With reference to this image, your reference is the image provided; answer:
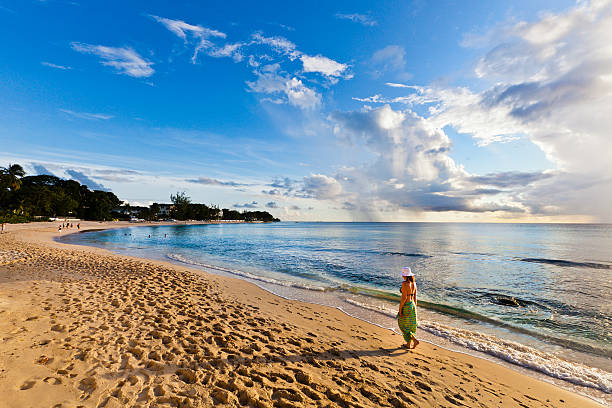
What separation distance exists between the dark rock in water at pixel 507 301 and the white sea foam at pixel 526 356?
16.6 feet

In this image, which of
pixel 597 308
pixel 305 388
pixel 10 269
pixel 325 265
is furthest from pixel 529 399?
pixel 10 269

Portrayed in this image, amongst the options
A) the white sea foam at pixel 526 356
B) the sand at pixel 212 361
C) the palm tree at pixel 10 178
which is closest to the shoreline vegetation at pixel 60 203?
the palm tree at pixel 10 178

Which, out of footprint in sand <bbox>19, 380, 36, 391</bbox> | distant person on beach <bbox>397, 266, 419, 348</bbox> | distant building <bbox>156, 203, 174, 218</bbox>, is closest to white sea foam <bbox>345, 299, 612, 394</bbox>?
distant person on beach <bbox>397, 266, 419, 348</bbox>

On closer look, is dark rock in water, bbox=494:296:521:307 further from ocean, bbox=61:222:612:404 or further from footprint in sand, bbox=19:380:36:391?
footprint in sand, bbox=19:380:36:391

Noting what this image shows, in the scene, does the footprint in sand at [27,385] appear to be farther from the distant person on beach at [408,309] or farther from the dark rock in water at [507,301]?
the dark rock in water at [507,301]

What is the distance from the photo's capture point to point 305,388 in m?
4.10

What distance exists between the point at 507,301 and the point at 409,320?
9279 millimetres

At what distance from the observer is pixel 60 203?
7894 centimetres

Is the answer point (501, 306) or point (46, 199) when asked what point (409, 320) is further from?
point (46, 199)

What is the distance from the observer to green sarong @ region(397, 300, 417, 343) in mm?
6637

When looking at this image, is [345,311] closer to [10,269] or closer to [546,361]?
[546,361]

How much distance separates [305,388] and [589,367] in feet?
26.3

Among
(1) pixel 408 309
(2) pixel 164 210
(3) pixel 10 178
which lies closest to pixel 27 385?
(1) pixel 408 309

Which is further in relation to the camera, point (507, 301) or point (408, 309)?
point (507, 301)
